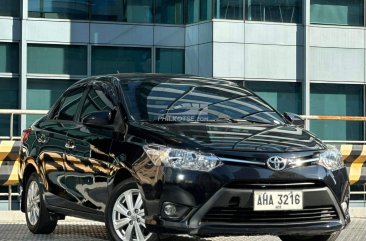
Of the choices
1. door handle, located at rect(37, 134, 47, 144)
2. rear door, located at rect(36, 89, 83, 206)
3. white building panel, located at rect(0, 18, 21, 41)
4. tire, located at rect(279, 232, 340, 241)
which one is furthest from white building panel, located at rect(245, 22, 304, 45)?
tire, located at rect(279, 232, 340, 241)

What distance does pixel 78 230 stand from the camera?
9109 mm

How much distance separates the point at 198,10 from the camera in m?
28.3

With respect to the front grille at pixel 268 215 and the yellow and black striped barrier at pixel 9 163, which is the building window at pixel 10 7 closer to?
the yellow and black striped barrier at pixel 9 163

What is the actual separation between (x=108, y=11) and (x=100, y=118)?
2213 centimetres

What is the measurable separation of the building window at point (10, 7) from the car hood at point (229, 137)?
2226 cm

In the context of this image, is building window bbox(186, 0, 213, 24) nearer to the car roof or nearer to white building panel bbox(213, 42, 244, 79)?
white building panel bbox(213, 42, 244, 79)

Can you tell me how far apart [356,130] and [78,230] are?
2069cm

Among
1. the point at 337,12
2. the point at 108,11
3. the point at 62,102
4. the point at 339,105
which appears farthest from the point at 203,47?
the point at 62,102

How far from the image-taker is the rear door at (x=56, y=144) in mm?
7844

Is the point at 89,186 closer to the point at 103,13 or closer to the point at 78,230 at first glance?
the point at 78,230

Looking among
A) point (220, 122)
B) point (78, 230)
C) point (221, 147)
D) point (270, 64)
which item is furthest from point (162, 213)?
point (270, 64)

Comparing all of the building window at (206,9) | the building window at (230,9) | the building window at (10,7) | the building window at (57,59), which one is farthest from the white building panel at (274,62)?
the building window at (10,7)

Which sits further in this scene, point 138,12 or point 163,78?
point 138,12

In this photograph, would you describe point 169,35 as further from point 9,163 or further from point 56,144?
point 56,144
